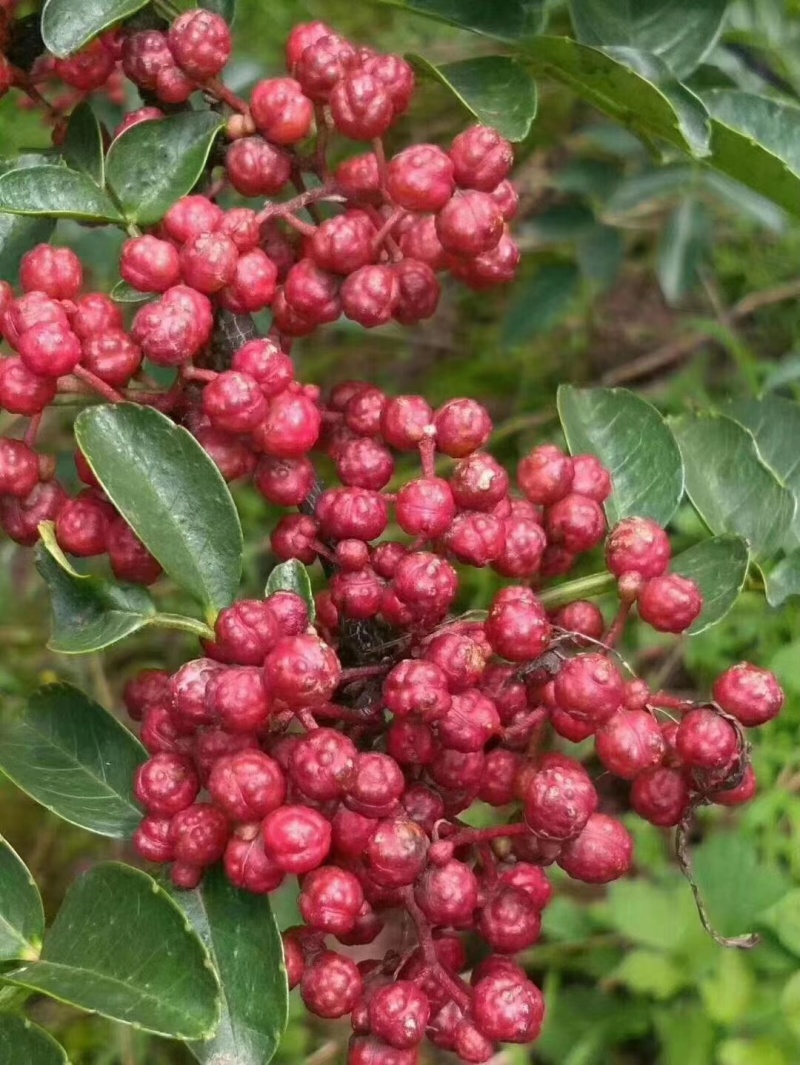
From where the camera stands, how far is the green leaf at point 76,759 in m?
1.05

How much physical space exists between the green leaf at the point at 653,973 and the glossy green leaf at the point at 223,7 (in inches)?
51.7

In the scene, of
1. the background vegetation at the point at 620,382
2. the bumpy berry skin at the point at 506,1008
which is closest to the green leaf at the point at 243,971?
the bumpy berry skin at the point at 506,1008

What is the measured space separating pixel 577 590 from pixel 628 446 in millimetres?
213

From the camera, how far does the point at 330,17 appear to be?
2709 mm

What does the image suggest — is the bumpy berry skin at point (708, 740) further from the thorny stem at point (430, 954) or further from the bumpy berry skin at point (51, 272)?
the bumpy berry skin at point (51, 272)

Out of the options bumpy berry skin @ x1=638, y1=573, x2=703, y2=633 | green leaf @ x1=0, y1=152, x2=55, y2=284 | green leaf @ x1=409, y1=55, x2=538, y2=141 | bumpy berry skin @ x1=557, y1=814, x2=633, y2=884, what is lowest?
bumpy berry skin @ x1=557, y1=814, x2=633, y2=884

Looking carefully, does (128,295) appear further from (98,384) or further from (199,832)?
(199,832)

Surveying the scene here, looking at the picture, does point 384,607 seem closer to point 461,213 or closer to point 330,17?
point 461,213

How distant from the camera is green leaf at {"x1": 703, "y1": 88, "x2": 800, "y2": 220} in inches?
43.2

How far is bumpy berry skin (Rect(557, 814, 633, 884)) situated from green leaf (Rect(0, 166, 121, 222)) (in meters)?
0.69

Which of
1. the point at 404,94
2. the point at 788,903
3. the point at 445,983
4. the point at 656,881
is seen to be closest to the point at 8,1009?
the point at 445,983

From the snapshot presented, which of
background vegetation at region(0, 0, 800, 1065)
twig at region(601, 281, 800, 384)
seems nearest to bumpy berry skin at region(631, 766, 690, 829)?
background vegetation at region(0, 0, 800, 1065)

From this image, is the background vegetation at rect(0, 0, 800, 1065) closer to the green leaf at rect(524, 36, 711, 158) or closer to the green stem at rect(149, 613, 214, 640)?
the green leaf at rect(524, 36, 711, 158)

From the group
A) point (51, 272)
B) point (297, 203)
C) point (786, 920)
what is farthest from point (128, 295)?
point (786, 920)
